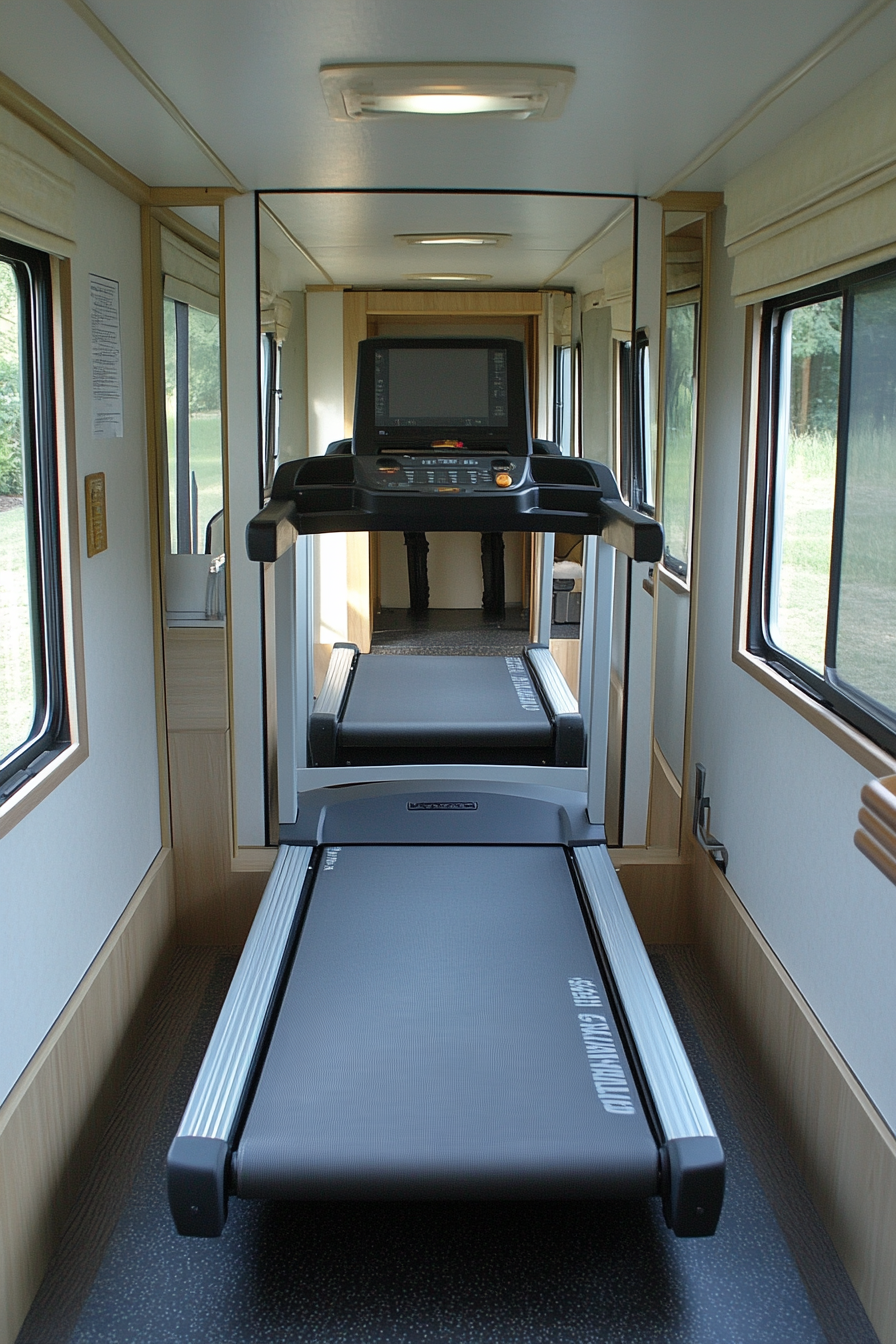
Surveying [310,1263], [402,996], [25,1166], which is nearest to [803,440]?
[402,996]

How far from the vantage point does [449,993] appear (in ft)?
8.00

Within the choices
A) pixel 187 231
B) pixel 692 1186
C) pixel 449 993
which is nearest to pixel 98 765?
pixel 449 993

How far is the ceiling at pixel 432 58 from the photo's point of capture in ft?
5.48

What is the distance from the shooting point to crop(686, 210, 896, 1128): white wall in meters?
2.13

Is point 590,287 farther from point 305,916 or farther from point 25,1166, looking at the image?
point 25,1166

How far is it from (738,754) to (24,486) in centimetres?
192

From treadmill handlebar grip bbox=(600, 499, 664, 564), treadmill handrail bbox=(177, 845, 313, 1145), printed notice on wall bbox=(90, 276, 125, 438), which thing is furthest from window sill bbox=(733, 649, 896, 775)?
printed notice on wall bbox=(90, 276, 125, 438)

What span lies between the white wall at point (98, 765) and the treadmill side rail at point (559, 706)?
1.26m

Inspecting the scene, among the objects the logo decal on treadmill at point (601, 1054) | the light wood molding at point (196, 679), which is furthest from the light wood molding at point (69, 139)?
the logo decal on treadmill at point (601, 1054)

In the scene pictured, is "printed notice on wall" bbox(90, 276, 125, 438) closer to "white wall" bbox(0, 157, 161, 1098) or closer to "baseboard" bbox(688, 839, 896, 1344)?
"white wall" bbox(0, 157, 161, 1098)

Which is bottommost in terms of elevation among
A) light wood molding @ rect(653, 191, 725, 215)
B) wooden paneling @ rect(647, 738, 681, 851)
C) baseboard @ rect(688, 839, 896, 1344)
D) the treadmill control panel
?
baseboard @ rect(688, 839, 896, 1344)

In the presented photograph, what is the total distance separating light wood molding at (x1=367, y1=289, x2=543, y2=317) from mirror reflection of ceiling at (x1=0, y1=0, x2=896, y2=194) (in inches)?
31.8

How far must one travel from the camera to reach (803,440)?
2.83 metres

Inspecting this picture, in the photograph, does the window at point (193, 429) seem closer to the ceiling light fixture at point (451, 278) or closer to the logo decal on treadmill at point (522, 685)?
the ceiling light fixture at point (451, 278)
